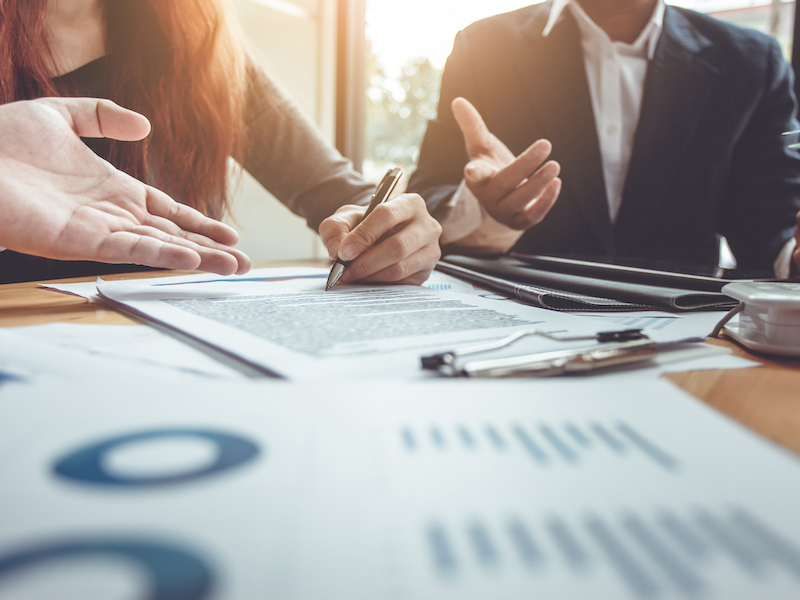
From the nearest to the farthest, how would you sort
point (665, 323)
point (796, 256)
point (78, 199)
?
point (665, 323) < point (78, 199) < point (796, 256)

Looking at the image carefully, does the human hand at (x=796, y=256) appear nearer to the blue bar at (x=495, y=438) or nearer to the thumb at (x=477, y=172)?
the thumb at (x=477, y=172)

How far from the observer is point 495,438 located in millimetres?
196

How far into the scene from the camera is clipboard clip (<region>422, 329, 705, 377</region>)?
275mm

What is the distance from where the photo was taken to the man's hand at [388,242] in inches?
22.0

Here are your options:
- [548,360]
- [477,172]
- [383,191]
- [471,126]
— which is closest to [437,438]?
[548,360]

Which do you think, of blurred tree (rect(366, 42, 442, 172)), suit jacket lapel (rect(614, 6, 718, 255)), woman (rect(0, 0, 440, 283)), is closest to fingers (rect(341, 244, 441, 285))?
woman (rect(0, 0, 440, 283))

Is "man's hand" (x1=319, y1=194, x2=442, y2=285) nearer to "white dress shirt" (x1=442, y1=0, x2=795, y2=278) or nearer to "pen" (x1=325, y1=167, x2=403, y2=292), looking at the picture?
"pen" (x1=325, y1=167, x2=403, y2=292)

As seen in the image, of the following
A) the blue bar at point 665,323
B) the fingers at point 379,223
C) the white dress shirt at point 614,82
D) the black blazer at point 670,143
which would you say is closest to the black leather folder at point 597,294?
the blue bar at point 665,323

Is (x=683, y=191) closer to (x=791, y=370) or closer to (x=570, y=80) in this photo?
(x=570, y=80)

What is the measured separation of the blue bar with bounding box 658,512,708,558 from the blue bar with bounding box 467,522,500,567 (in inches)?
2.1

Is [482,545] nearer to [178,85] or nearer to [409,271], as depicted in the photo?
[409,271]

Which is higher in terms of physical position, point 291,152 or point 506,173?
point 291,152

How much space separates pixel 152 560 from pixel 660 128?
3.96 feet

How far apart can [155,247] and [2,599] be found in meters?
A: 0.41
